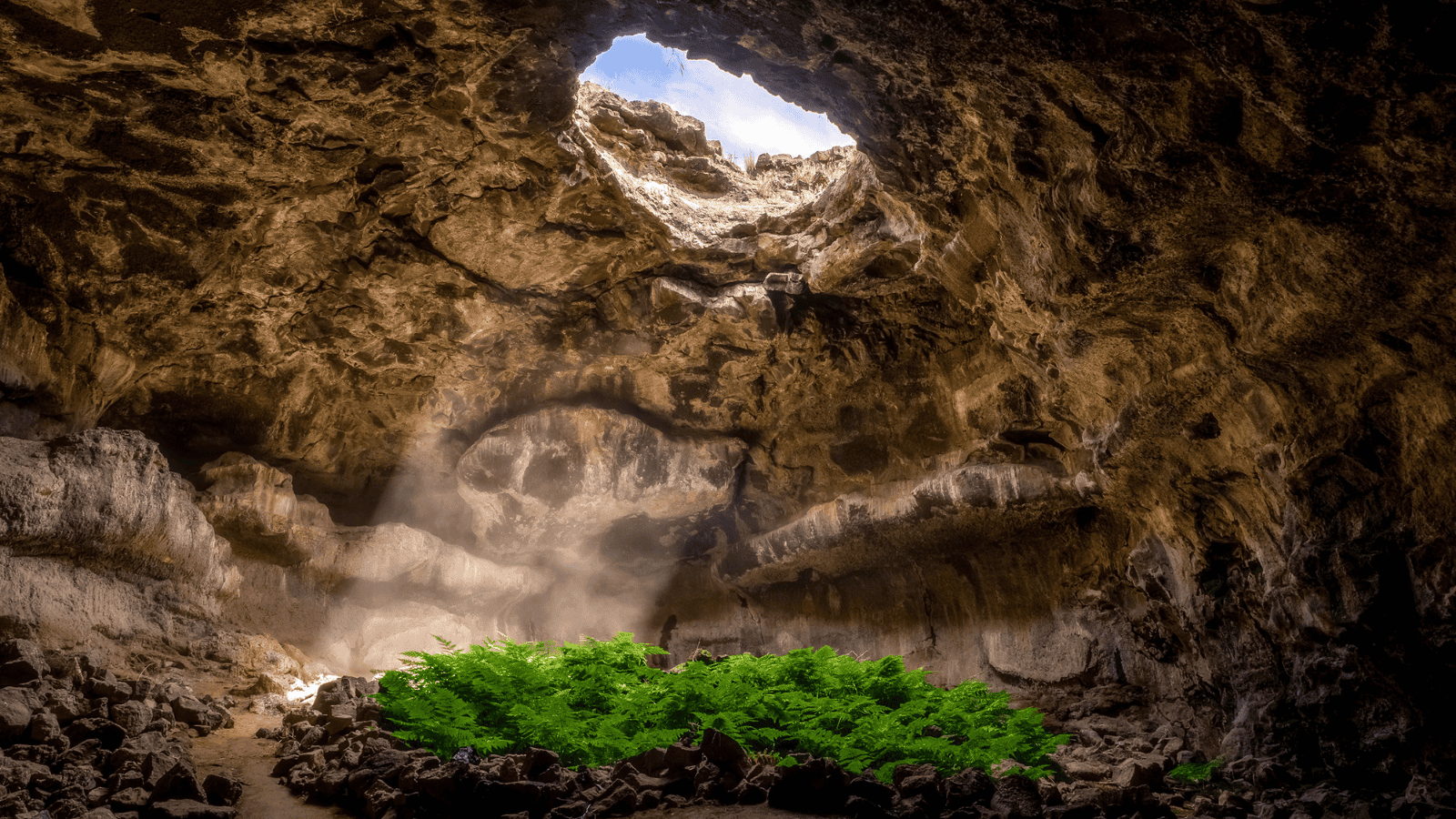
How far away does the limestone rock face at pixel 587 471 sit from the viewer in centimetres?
1174

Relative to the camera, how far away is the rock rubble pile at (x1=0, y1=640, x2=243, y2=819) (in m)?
4.25

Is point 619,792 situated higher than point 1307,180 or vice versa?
point 1307,180

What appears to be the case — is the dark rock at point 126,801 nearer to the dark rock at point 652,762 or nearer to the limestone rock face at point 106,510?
the dark rock at point 652,762

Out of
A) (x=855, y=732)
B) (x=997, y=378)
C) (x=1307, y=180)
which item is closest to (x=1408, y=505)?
(x=1307, y=180)

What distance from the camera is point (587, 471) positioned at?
1192cm

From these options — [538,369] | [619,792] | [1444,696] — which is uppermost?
[538,369]

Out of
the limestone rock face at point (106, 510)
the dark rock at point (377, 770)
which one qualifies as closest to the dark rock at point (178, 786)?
the dark rock at point (377, 770)

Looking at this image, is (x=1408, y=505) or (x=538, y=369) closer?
(x=1408, y=505)

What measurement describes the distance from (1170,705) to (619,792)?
6842 millimetres

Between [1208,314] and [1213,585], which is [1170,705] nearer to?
[1213,585]

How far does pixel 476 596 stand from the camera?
13.4 m

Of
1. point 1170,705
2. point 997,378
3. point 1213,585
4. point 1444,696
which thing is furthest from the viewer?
point 997,378

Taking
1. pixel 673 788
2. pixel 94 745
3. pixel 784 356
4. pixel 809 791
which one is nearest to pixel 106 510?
pixel 94 745

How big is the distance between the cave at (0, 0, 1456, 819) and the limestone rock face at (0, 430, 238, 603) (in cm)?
5
